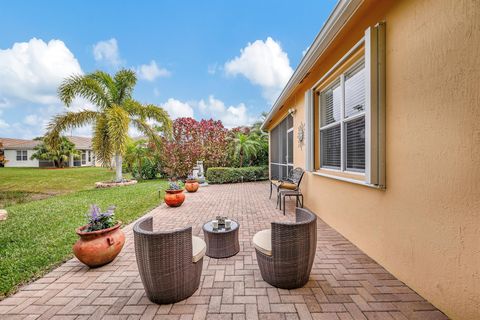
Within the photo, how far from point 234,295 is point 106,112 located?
9.77 metres

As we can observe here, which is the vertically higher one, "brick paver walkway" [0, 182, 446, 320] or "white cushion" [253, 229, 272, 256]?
"white cushion" [253, 229, 272, 256]

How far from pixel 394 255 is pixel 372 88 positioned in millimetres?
1995

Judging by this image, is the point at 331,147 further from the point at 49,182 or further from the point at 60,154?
the point at 60,154

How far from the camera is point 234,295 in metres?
2.10

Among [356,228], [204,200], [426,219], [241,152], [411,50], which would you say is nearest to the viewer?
[426,219]

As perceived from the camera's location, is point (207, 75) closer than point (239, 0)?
No

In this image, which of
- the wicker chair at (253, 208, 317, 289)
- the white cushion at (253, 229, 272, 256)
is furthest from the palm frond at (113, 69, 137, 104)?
the wicker chair at (253, 208, 317, 289)

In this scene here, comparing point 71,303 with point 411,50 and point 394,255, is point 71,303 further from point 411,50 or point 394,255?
point 411,50

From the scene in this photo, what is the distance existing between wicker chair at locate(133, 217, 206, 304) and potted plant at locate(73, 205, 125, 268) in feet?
3.47

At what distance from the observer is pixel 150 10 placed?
8.48 meters

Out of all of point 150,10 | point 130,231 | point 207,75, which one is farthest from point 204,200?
point 207,75

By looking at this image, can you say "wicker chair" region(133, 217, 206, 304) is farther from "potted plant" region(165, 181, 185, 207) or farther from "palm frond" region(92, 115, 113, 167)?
"palm frond" region(92, 115, 113, 167)

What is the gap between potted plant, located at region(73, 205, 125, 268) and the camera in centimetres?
261

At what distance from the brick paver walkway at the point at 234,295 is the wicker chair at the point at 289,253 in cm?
12
